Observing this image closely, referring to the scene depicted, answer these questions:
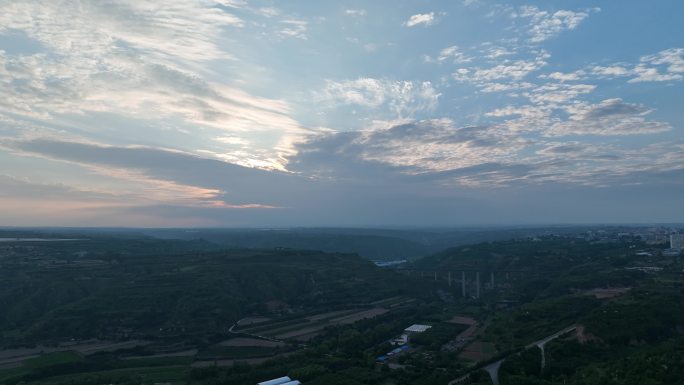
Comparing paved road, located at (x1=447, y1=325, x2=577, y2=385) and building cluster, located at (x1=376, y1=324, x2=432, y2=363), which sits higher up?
paved road, located at (x1=447, y1=325, x2=577, y2=385)

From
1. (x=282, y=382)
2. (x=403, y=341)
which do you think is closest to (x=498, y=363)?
(x=403, y=341)

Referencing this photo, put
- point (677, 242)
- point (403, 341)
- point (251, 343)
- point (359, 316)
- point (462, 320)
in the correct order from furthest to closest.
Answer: point (677, 242)
point (359, 316)
point (462, 320)
point (251, 343)
point (403, 341)

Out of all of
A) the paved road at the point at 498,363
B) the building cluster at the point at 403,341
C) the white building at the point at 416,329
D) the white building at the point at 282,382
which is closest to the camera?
the white building at the point at 282,382

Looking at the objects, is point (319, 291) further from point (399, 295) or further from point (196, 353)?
point (196, 353)

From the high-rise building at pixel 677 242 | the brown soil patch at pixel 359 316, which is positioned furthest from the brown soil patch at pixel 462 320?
the high-rise building at pixel 677 242

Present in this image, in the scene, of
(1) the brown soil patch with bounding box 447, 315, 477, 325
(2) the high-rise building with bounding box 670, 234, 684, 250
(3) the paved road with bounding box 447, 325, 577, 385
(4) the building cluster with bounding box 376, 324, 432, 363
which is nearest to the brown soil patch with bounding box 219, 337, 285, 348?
(4) the building cluster with bounding box 376, 324, 432, 363

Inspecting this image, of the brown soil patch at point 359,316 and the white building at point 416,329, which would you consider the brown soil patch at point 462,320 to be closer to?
the white building at point 416,329

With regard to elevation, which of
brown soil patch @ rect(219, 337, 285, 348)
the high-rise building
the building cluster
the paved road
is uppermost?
the high-rise building

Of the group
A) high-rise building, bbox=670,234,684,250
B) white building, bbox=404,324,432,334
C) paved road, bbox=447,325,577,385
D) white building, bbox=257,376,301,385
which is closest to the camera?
white building, bbox=257,376,301,385

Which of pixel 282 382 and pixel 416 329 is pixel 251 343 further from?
pixel 416 329

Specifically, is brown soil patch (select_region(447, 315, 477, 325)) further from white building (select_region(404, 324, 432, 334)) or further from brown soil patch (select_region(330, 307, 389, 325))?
brown soil patch (select_region(330, 307, 389, 325))

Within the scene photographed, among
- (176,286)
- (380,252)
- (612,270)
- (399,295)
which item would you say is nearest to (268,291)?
(176,286)
